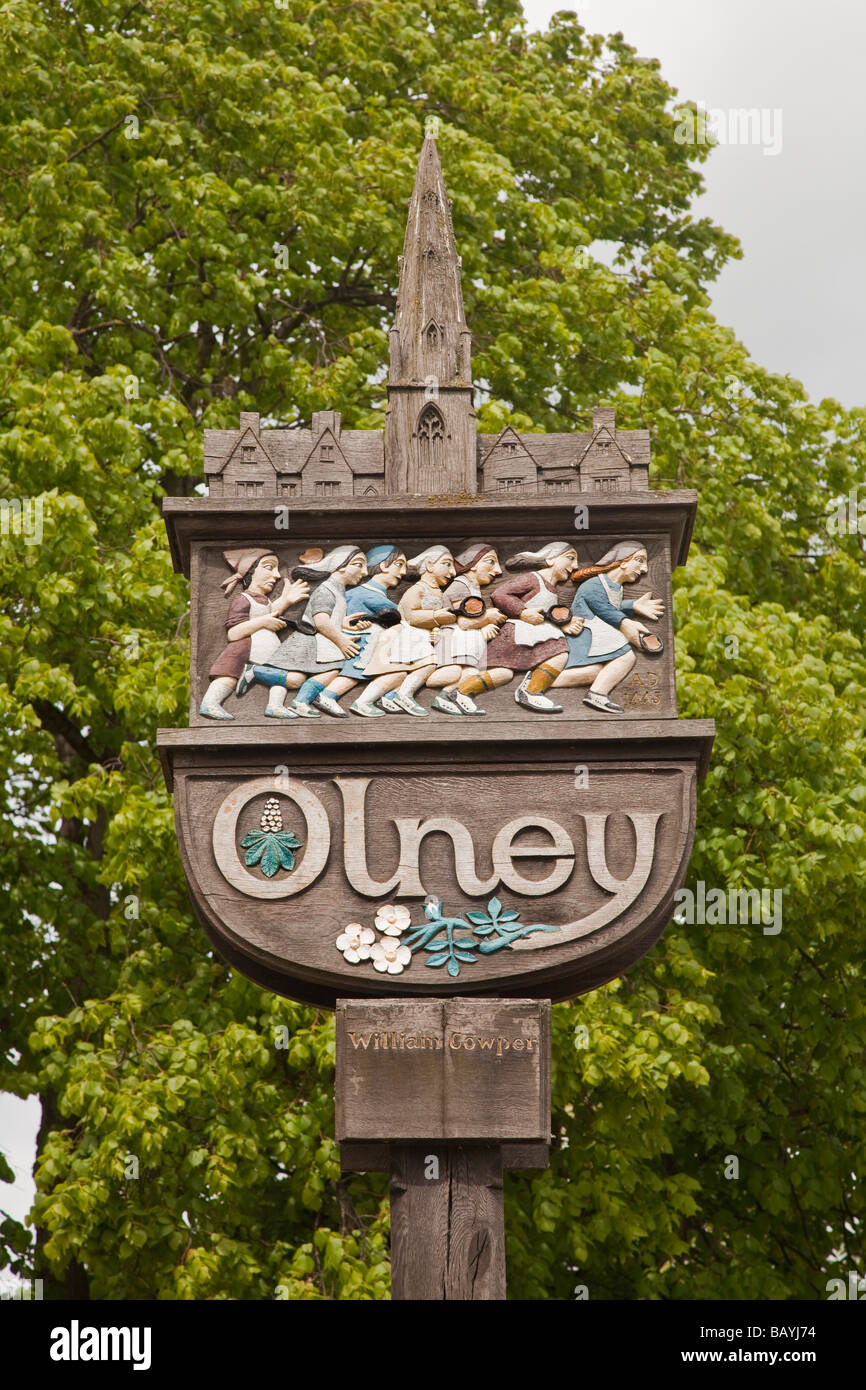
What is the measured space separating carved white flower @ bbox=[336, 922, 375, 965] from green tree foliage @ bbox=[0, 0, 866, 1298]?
3.96 meters

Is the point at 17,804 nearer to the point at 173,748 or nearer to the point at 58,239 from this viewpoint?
the point at 58,239

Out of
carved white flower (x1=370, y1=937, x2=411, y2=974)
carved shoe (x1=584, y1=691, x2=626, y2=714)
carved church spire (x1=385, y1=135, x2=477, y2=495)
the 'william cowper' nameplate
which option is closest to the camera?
the 'william cowper' nameplate

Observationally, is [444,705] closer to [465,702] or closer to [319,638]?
[465,702]

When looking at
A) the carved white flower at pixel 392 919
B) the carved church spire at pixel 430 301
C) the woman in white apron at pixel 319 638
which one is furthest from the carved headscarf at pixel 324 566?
the carved white flower at pixel 392 919

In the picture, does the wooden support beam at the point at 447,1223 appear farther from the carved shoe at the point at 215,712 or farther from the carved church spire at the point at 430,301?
the carved church spire at the point at 430,301

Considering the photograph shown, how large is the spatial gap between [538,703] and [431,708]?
1.22ft

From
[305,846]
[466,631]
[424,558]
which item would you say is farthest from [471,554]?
[305,846]

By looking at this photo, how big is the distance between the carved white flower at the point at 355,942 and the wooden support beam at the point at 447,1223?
2.08 ft

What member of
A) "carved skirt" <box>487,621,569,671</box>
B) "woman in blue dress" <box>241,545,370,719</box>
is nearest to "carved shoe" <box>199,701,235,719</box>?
"woman in blue dress" <box>241,545,370,719</box>

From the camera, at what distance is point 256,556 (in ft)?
21.4

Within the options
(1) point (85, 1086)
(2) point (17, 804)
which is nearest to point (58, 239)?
(2) point (17, 804)

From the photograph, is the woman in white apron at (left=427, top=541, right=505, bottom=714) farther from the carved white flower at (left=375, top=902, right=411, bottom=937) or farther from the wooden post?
the wooden post

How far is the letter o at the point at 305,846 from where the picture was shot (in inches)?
241

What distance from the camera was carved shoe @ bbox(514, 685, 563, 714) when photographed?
629cm
